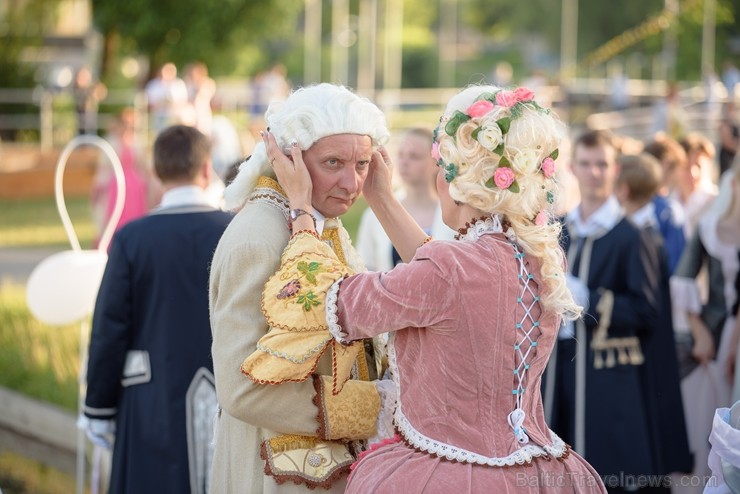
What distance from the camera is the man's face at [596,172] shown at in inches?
218

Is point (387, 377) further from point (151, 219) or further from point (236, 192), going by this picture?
point (151, 219)

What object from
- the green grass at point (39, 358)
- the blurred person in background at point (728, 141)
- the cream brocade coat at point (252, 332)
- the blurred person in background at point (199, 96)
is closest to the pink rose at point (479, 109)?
the cream brocade coat at point (252, 332)

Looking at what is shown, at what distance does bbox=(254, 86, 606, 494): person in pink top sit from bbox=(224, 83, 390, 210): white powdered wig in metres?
0.31

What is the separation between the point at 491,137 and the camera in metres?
2.84

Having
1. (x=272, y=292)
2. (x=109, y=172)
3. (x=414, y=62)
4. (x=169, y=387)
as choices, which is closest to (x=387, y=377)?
(x=272, y=292)

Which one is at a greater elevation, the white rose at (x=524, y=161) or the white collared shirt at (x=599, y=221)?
the white rose at (x=524, y=161)

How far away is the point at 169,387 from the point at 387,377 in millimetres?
1444

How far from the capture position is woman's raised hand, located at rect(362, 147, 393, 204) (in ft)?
11.2

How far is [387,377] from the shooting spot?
3432 millimetres

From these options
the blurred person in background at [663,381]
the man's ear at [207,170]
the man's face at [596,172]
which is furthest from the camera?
the man's face at [596,172]

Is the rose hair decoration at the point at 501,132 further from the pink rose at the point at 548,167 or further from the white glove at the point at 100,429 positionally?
the white glove at the point at 100,429

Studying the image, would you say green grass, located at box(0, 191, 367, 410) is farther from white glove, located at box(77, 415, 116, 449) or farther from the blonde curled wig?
the blonde curled wig

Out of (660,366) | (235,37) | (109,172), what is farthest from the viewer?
(235,37)

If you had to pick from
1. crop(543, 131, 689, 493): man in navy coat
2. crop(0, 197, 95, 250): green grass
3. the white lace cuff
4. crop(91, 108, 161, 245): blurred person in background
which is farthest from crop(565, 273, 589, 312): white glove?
crop(0, 197, 95, 250): green grass
